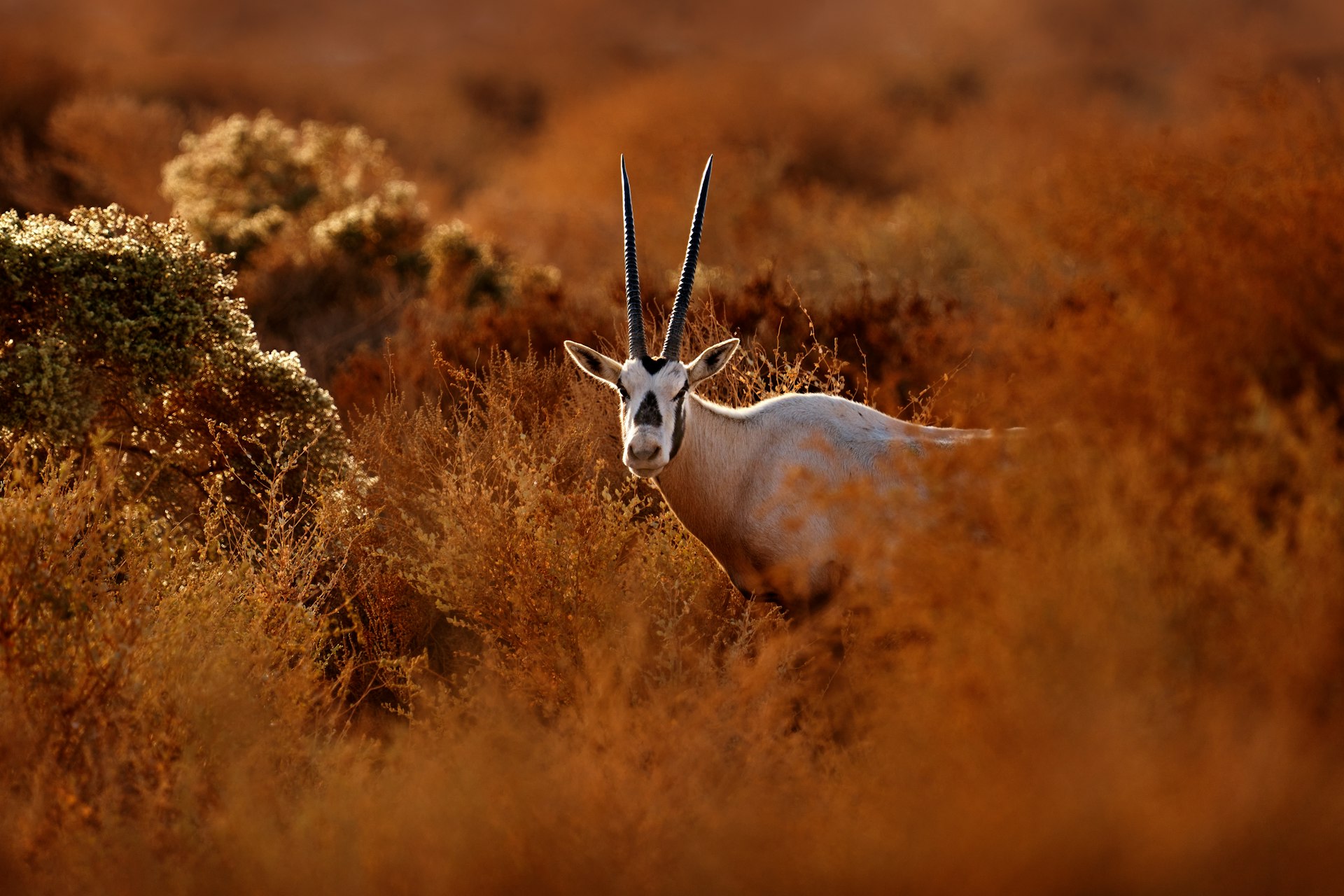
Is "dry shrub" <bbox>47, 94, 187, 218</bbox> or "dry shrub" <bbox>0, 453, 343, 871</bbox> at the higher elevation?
"dry shrub" <bbox>47, 94, 187, 218</bbox>

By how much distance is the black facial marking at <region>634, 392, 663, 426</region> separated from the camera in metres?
6.16

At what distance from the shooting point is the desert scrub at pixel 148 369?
753 cm

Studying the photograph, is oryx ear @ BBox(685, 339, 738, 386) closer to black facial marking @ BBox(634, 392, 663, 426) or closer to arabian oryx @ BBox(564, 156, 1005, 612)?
arabian oryx @ BBox(564, 156, 1005, 612)

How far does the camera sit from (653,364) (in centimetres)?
643

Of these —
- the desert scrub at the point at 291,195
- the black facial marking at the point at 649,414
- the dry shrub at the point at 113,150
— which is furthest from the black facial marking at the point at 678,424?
the dry shrub at the point at 113,150

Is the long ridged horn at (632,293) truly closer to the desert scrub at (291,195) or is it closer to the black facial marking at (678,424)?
the black facial marking at (678,424)

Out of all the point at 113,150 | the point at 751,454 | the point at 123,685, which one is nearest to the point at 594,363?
the point at 751,454

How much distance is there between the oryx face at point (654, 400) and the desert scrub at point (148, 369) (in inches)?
87.8

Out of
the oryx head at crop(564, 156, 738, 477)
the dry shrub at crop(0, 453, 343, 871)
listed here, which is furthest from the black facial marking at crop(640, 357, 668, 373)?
the dry shrub at crop(0, 453, 343, 871)

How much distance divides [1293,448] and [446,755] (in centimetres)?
294

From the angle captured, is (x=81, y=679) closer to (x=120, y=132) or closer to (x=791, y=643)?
(x=791, y=643)

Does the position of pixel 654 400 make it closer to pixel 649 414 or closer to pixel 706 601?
pixel 649 414

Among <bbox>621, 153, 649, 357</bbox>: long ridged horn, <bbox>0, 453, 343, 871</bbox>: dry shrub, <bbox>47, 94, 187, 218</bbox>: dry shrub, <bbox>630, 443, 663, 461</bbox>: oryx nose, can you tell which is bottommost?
<bbox>0, 453, 343, 871</bbox>: dry shrub

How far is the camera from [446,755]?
4770 mm
